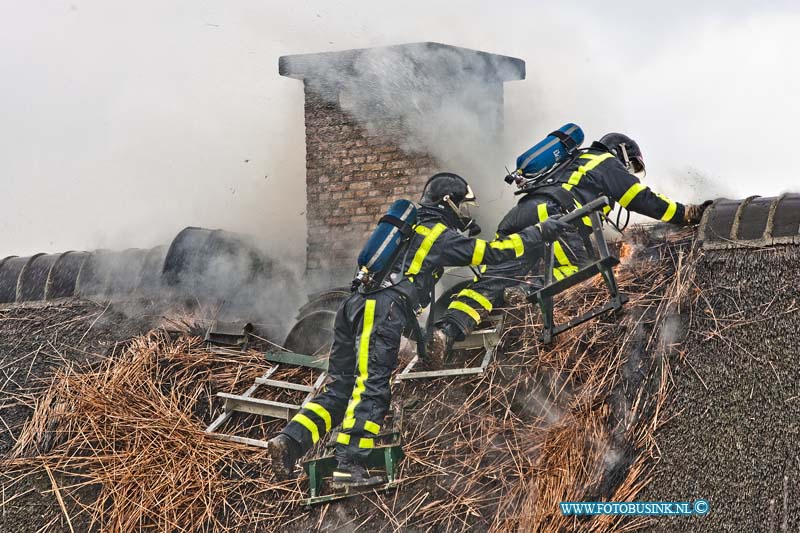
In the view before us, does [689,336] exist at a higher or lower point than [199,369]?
higher

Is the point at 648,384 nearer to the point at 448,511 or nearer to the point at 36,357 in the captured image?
the point at 448,511

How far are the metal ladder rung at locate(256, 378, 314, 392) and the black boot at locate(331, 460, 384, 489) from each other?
42.2 inches

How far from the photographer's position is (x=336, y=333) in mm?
7047

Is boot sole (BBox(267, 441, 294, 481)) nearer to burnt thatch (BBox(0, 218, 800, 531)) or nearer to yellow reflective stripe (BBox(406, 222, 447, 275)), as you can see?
burnt thatch (BBox(0, 218, 800, 531))

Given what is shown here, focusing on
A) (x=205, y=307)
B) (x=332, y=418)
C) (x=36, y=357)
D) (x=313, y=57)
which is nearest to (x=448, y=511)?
(x=332, y=418)

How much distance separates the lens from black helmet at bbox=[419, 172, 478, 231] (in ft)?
23.7

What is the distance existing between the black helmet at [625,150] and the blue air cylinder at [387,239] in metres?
1.71

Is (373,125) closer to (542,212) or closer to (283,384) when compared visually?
(542,212)

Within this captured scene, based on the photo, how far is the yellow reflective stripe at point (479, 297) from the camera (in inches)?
283

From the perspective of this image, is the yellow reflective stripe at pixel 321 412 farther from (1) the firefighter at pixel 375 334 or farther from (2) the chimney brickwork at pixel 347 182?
(2) the chimney brickwork at pixel 347 182

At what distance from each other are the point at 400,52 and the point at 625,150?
8.37 ft

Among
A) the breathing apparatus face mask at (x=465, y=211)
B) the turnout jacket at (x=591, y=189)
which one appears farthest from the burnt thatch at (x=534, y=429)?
the breathing apparatus face mask at (x=465, y=211)

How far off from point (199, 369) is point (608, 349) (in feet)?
10.4

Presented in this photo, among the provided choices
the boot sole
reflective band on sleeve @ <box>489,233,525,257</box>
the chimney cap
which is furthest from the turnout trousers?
the chimney cap
